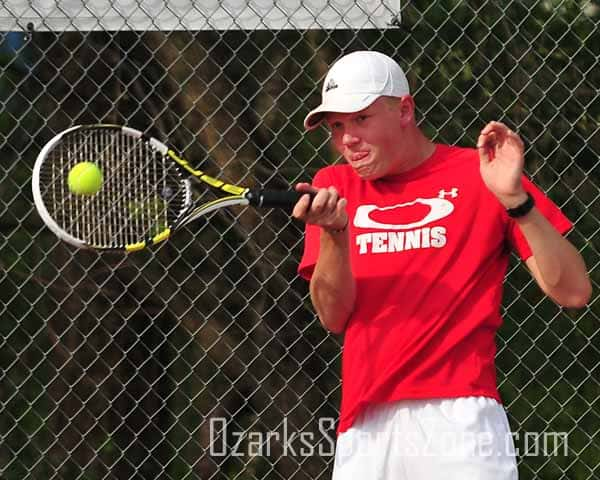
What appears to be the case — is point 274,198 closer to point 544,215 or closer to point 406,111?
point 406,111

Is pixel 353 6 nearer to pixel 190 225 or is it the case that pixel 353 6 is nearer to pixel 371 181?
pixel 190 225

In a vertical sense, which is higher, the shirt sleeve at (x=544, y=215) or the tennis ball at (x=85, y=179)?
the shirt sleeve at (x=544, y=215)

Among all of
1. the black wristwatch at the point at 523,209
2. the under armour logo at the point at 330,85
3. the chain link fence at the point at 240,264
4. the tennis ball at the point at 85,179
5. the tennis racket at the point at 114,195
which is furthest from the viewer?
the chain link fence at the point at 240,264

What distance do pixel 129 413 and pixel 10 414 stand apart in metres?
0.44

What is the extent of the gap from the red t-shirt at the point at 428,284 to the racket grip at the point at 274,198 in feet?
0.65

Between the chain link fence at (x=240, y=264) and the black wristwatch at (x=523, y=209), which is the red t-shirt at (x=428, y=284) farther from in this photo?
the chain link fence at (x=240, y=264)

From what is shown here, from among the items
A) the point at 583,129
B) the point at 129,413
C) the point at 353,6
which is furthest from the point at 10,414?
the point at 583,129

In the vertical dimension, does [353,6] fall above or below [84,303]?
above

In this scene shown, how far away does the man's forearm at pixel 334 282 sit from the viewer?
2918 millimetres

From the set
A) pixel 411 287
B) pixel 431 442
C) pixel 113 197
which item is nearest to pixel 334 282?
pixel 411 287

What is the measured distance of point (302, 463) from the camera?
15.7 feet

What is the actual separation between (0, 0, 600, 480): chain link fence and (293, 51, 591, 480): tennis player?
1.72m

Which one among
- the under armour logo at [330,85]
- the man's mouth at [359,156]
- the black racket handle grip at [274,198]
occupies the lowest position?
the black racket handle grip at [274,198]

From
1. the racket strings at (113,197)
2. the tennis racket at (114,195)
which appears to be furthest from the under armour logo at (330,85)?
the racket strings at (113,197)
